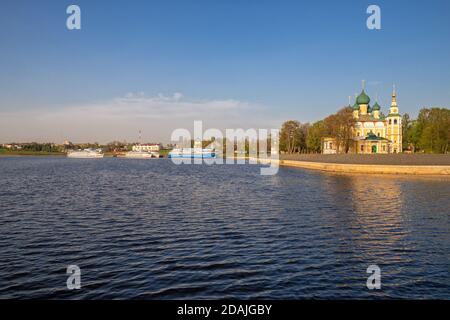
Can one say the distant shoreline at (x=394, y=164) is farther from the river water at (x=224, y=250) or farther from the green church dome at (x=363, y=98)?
the green church dome at (x=363, y=98)

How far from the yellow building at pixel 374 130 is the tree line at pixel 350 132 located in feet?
15.1

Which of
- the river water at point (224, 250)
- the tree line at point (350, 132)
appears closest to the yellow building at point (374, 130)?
the tree line at point (350, 132)

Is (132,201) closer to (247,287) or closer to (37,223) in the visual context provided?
(37,223)

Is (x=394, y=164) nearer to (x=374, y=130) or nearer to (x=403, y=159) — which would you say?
(x=403, y=159)

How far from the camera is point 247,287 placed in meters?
9.90

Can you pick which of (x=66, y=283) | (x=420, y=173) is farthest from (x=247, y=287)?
(x=420, y=173)

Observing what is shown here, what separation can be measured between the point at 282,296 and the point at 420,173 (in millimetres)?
50220

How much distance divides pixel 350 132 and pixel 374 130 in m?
28.8

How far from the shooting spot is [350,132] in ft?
299

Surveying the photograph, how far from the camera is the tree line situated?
8444 cm

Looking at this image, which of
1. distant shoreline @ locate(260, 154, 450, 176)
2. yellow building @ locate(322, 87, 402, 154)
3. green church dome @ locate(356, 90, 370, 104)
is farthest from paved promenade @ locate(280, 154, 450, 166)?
green church dome @ locate(356, 90, 370, 104)

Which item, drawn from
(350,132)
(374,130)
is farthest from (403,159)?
(374,130)

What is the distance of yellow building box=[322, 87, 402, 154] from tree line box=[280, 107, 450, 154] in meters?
4.60

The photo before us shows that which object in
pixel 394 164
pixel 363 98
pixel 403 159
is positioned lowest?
pixel 394 164
